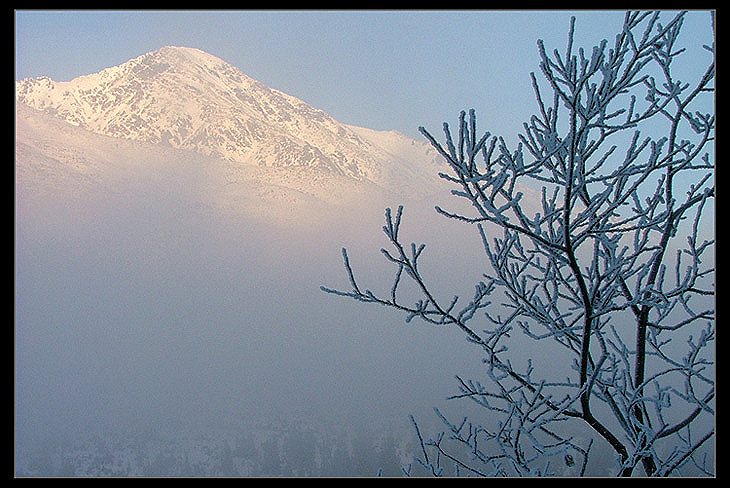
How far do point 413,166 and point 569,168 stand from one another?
63152 millimetres

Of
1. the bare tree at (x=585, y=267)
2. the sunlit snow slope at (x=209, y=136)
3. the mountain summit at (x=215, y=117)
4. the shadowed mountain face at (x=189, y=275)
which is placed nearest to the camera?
the bare tree at (x=585, y=267)

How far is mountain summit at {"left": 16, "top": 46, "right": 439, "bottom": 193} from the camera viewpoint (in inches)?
2771

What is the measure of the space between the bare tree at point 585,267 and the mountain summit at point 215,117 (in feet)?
216

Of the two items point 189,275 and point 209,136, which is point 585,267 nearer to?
point 189,275

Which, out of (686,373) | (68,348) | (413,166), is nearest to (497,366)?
(686,373)

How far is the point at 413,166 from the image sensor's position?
209 ft

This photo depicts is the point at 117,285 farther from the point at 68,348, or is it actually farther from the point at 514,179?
the point at 514,179

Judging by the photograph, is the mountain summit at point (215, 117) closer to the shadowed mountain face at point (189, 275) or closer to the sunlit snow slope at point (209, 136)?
the sunlit snow slope at point (209, 136)

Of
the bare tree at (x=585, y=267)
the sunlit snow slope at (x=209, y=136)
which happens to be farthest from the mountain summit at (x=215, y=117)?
the bare tree at (x=585, y=267)

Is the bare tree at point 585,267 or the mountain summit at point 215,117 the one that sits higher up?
the mountain summit at point 215,117

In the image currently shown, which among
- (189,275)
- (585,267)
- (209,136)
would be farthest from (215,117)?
(585,267)

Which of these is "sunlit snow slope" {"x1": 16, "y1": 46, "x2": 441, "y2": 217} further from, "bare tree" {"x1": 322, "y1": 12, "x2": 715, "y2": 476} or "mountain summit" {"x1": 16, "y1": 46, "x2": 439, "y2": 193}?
"bare tree" {"x1": 322, "y1": 12, "x2": 715, "y2": 476}

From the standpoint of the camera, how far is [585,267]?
2385 millimetres

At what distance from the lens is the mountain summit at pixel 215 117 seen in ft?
231
